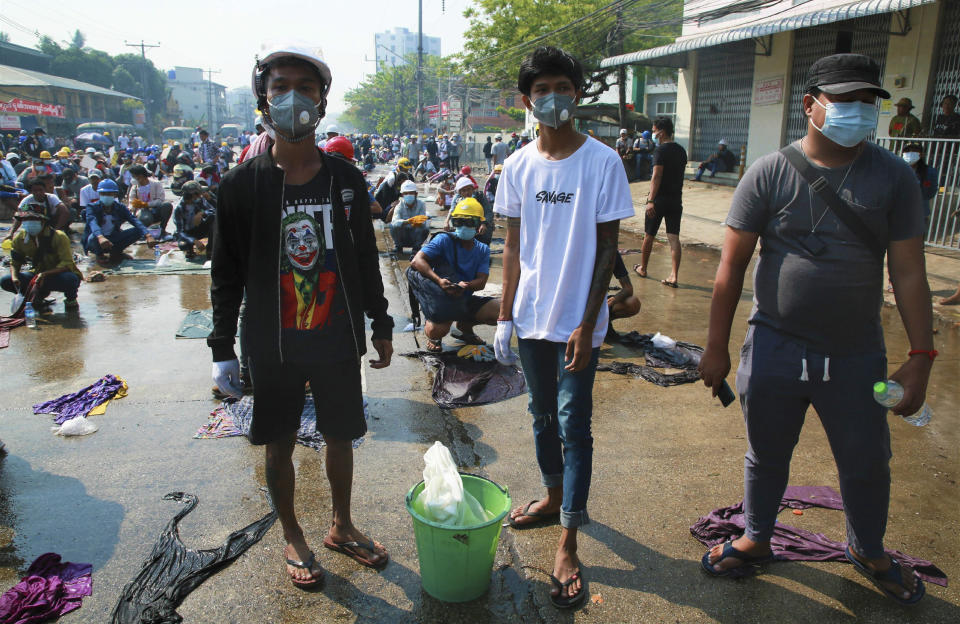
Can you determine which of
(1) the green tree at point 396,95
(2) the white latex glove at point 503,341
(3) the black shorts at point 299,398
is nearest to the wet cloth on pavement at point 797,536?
(2) the white latex glove at point 503,341

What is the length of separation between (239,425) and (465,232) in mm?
2211

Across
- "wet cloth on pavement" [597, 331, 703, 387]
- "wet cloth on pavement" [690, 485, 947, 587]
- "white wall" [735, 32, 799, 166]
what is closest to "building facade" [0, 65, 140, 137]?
"white wall" [735, 32, 799, 166]

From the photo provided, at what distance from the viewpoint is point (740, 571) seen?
2.57 m

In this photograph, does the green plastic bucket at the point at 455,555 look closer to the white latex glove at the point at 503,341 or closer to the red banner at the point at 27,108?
the white latex glove at the point at 503,341

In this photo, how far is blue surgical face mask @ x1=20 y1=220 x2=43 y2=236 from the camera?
672cm

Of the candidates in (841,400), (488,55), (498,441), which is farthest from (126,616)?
(488,55)

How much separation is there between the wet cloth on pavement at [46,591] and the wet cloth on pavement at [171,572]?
0.60 ft

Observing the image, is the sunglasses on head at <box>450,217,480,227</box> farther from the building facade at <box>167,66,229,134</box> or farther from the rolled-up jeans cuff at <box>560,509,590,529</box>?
the building facade at <box>167,66,229,134</box>

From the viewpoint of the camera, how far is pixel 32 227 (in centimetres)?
676

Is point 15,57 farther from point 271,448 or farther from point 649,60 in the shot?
point 271,448

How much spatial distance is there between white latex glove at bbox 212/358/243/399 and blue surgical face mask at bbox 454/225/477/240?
2835 mm

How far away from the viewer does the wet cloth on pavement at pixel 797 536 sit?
259 cm

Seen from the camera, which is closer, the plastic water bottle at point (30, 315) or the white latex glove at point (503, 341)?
the white latex glove at point (503, 341)

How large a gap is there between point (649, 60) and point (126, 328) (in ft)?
50.1
